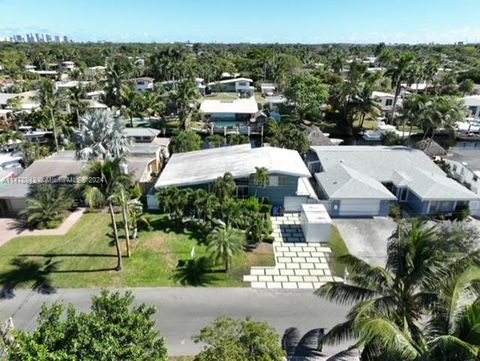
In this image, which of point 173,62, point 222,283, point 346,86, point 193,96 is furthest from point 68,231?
point 173,62

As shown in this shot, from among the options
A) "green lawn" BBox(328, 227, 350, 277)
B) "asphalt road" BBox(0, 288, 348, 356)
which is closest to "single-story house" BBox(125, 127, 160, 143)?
"asphalt road" BBox(0, 288, 348, 356)

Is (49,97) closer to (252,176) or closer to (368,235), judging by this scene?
(252,176)

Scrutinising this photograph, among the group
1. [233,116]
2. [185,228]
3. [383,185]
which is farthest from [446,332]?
[233,116]

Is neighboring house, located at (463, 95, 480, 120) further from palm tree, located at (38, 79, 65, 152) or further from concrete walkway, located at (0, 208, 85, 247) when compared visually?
concrete walkway, located at (0, 208, 85, 247)

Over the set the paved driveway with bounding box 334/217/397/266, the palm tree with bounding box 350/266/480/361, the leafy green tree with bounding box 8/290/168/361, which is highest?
the palm tree with bounding box 350/266/480/361

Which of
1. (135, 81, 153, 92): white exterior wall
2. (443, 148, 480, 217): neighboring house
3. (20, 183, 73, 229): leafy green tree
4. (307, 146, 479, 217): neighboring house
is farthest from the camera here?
(135, 81, 153, 92): white exterior wall

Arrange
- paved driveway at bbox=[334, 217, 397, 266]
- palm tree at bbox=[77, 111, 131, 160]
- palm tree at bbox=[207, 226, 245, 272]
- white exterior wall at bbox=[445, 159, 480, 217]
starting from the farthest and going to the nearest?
white exterior wall at bbox=[445, 159, 480, 217] → palm tree at bbox=[77, 111, 131, 160] → paved driveway at bbox=[334, 217, 397, 266] → palm tree at bbox=[207, 226, 245, 272]
